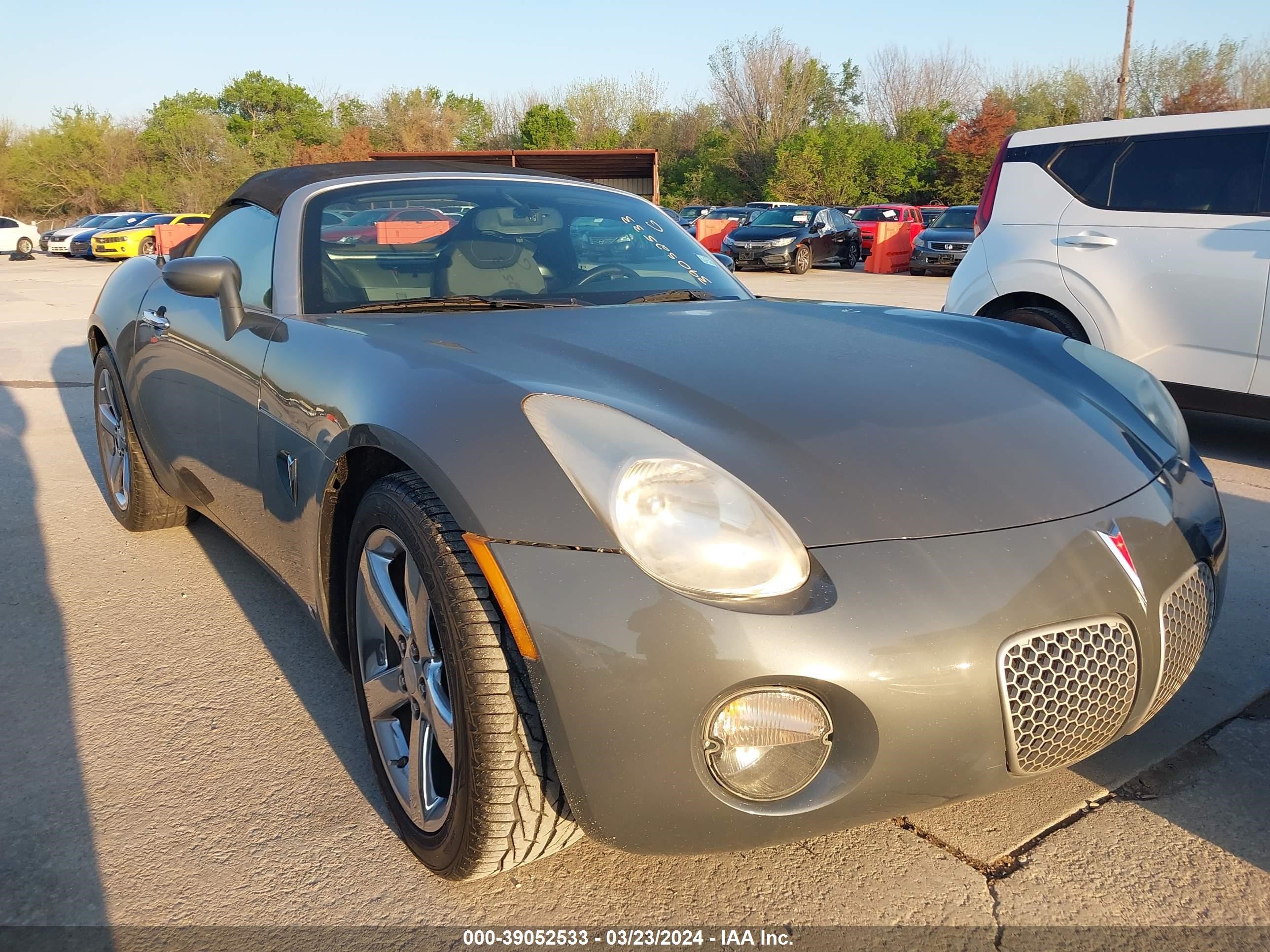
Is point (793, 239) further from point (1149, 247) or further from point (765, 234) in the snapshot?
point (1149, 247)

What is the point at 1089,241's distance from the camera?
517cm

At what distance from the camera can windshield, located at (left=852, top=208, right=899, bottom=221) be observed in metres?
25.8

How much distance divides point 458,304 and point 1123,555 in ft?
5.61

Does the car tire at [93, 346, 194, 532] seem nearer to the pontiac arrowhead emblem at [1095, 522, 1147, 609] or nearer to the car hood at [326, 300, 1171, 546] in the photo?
the car hood at [326, 300, 1171, 546]

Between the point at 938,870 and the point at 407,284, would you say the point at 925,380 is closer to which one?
the point at 938,870

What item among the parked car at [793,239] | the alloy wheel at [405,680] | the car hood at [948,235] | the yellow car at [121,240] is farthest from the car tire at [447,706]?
the yellow car at [121,240]

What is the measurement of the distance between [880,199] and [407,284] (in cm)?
4382

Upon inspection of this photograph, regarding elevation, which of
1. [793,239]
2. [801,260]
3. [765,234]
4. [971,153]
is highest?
[971,153]

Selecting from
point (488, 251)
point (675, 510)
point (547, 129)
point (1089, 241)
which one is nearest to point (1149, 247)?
point (1089, 241)

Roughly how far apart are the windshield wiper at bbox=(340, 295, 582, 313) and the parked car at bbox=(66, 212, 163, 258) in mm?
29943

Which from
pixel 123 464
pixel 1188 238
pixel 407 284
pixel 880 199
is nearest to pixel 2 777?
pixel 407 284

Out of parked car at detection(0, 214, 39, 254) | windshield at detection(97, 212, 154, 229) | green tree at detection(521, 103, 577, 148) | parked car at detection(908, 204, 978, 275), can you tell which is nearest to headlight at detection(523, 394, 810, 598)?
parked car at detection(908, 204, 978, 275)

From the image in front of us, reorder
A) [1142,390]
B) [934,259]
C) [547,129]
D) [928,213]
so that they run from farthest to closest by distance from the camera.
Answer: [547,129]
[928,213]
[934,259]
[1142,390]

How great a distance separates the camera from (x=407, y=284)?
274cm
